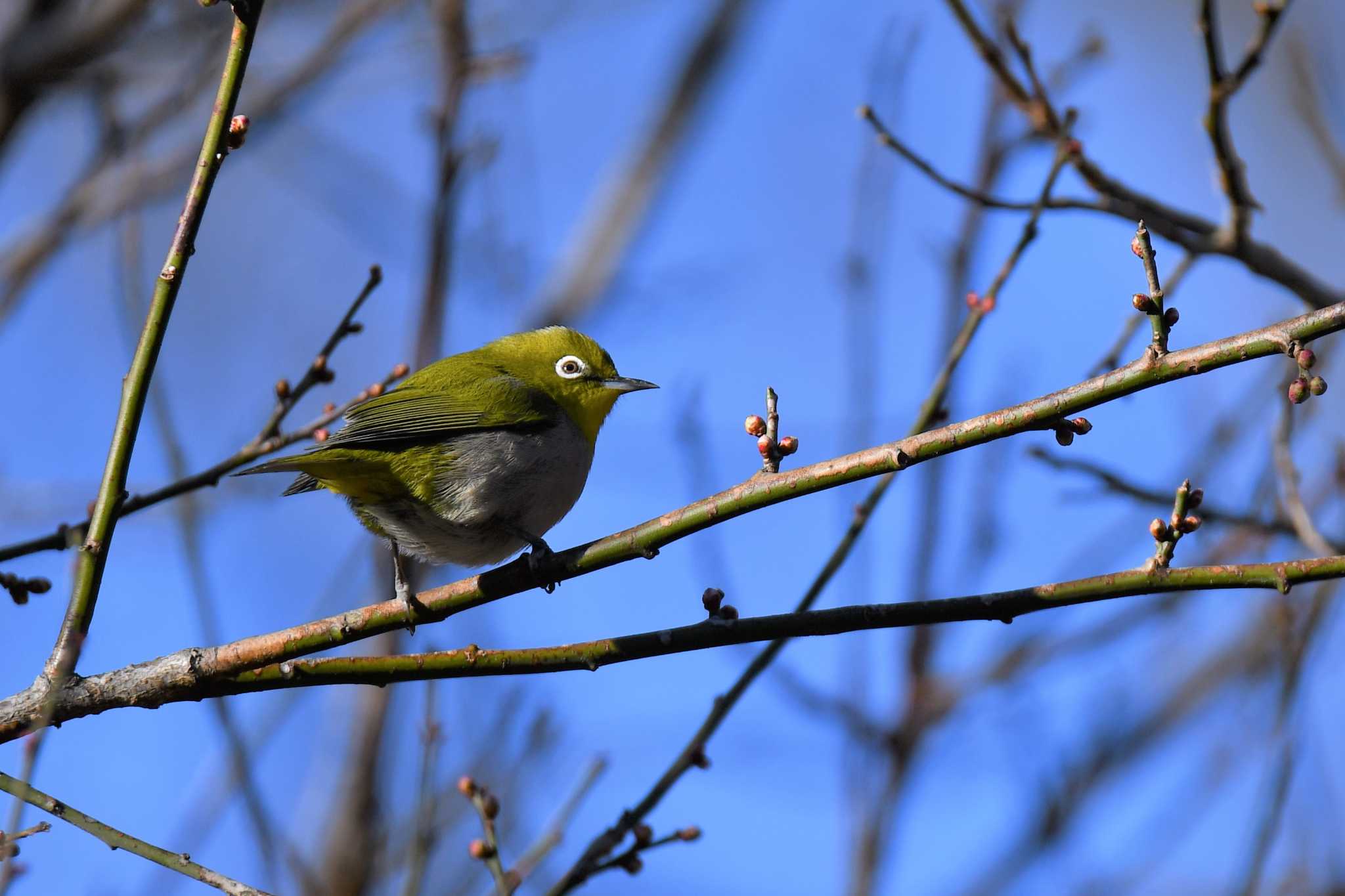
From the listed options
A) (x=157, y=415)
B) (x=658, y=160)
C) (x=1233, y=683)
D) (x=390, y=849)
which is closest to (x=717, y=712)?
(x=157, y=415)

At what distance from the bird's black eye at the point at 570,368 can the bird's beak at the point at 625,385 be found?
0.14 meters

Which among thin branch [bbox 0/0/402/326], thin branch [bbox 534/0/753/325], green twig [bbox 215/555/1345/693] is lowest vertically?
green twig [bbox 215/555/1345/693]

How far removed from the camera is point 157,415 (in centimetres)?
447

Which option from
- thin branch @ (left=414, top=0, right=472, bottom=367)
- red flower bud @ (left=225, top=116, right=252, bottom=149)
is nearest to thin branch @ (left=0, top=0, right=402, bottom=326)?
thin branch @ (left=414, top=0, right=472, bottom=367)

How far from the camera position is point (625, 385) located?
5.89 metres

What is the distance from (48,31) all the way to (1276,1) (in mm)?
4943

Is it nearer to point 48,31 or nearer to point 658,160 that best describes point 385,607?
point 48,31

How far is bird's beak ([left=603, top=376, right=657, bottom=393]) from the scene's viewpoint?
5.80 metres

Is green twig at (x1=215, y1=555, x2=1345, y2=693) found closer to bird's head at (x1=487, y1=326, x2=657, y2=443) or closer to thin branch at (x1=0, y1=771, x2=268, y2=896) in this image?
thin branch at (x1=0, y1=771, x2=268, y2=896)

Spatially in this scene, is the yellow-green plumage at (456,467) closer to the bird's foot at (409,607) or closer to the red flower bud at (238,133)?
the bird's foot at (409,607)

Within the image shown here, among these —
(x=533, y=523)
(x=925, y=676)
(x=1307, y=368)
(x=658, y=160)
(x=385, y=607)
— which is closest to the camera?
(x=1307, y=368)

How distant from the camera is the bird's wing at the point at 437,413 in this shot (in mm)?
4711

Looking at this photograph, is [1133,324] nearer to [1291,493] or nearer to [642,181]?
[1291,493]

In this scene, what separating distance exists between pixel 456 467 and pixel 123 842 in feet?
7.90
